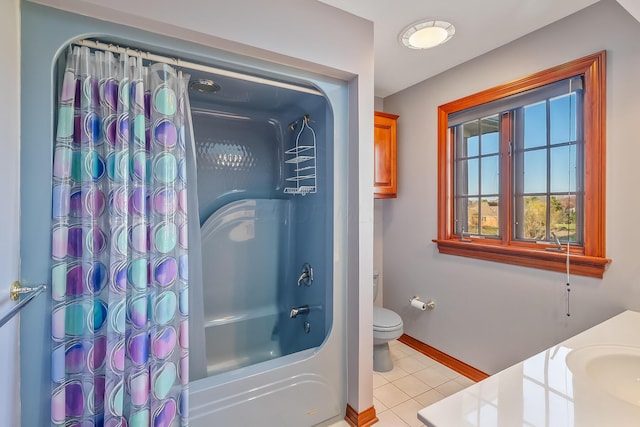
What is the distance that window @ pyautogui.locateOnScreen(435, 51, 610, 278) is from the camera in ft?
5.24

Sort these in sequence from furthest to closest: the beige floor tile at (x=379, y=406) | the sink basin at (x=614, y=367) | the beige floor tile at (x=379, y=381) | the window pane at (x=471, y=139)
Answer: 1. the window pane at (x=471, y=139)
2. the beige floor tile at (x=379, y=381)
3. the beige floor tile at (x=379, y=406)
4. the sink basin at (x=614, y=367)

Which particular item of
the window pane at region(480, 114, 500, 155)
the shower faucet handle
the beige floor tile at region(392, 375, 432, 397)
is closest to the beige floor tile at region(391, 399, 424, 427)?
the beige floor tile at region(392, 375, 432, 397)

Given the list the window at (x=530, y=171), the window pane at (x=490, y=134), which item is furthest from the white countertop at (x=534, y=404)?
the window pane at (x=490, y=134)

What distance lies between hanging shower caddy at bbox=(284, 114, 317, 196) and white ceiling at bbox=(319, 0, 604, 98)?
0.73 m

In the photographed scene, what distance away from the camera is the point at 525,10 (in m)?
1.62

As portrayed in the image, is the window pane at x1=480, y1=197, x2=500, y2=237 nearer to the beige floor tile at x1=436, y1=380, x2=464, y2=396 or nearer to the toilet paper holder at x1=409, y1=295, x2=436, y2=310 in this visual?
the toilet paper holder at x1=409, y1=295, x2=436, y2=310

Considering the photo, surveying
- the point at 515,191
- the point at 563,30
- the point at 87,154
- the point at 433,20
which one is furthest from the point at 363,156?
the point at 563,30

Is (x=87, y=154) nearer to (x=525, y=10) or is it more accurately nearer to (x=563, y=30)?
(x=525, y=10)

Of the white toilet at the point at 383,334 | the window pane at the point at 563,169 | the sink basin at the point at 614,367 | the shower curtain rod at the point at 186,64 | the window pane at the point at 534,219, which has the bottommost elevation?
the white toilet at the point at 383,334

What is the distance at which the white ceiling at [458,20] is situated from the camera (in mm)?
1559

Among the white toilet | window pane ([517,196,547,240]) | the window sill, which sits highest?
window pane ([517,196,547,240])

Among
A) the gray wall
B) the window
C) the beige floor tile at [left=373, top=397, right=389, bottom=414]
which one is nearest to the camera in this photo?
the gray wall

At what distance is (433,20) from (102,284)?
85.8 inches

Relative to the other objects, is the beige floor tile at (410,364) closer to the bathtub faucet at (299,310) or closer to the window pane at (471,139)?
the bathtub faucet at (299,310)
